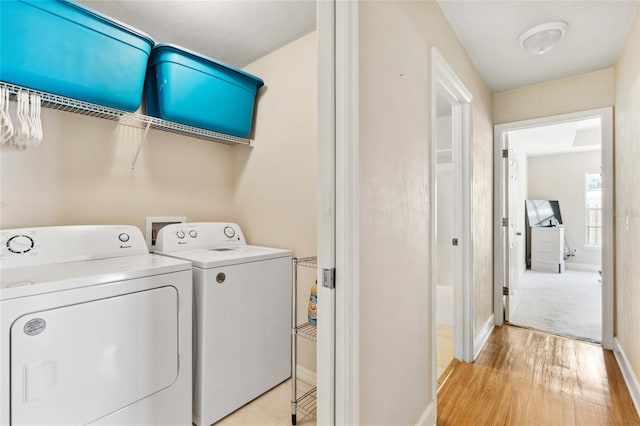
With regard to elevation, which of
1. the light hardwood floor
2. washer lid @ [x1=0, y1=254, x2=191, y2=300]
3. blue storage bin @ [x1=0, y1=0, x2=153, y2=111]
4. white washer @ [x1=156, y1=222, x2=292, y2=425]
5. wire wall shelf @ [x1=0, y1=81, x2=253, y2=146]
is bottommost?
the light hardwood floor

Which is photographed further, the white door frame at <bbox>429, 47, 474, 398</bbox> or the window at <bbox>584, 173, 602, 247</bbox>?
the window at <bbox>584, 173, 602, 247</bbox>

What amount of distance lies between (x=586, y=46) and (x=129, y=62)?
3.11 metres

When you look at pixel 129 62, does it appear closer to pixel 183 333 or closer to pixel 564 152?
pixel 183 333

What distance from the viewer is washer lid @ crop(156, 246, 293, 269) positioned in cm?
170

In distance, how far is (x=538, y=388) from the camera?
2025mm

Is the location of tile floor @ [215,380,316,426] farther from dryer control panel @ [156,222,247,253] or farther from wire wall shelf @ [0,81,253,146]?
wire wall shelf @ [0,81,253,146]

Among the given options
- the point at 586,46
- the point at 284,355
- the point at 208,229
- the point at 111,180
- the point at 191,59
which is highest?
the point at 586,46

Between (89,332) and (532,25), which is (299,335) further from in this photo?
(532,25)

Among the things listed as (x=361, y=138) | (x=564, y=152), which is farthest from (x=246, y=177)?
(x=564, y=152)

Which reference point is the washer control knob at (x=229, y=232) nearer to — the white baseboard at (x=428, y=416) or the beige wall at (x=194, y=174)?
the beige wall at (x=194, y=174)

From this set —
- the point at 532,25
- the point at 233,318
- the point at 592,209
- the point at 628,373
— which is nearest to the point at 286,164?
the point at 233,318

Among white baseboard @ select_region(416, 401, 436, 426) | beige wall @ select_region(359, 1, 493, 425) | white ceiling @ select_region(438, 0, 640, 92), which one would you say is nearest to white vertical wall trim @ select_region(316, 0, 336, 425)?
beige wall @ select_region(359, 1, 493, 425)

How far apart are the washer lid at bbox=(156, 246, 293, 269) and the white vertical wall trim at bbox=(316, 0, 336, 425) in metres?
0.84

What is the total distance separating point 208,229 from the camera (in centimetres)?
229
